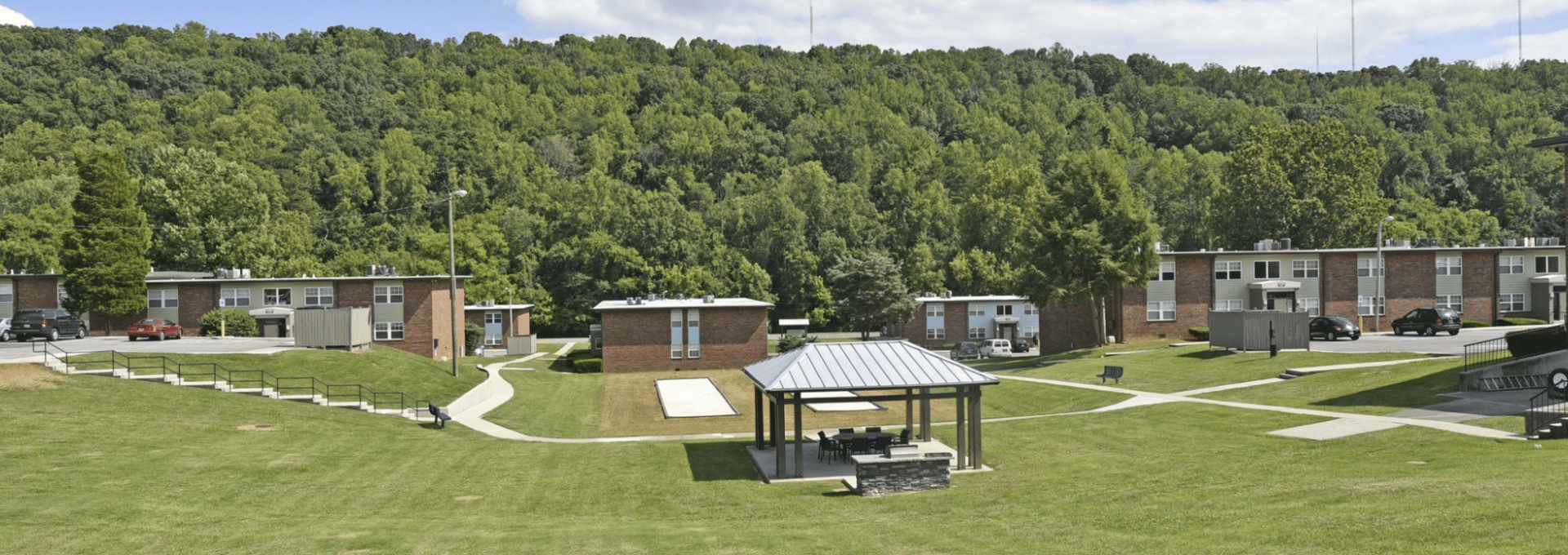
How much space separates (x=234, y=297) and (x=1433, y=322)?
68.9 m

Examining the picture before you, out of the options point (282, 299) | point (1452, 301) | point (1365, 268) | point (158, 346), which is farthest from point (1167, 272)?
point (158, 346)

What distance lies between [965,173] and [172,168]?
97.0 meters

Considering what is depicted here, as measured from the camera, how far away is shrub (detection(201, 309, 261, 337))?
63406mm

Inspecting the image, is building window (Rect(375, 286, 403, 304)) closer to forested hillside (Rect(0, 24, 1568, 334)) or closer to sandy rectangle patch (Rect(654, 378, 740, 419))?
forested hillside (Rect(0, 24, 1568, 334))

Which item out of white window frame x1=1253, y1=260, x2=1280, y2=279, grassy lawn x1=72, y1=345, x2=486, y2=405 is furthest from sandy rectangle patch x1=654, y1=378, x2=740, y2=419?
white window frame x1=1253, y1=260, x2=1280, y2=279

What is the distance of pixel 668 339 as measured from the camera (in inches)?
2694

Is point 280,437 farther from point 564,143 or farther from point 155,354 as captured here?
point 564,143

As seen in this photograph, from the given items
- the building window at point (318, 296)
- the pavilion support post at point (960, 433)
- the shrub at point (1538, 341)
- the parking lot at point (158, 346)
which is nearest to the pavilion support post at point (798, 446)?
the pavilion support post at point (960, 433)

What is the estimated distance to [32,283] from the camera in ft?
215

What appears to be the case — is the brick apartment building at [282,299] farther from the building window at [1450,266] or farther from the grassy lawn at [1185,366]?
the building window at [1450,266]

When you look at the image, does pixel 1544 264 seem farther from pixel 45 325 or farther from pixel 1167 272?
pixel 45 325

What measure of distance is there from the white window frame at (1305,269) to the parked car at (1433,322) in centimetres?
1501

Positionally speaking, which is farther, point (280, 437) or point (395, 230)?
point (395, 230)

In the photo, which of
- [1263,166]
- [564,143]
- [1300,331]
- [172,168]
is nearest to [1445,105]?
[1263,166]
